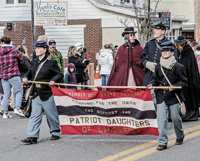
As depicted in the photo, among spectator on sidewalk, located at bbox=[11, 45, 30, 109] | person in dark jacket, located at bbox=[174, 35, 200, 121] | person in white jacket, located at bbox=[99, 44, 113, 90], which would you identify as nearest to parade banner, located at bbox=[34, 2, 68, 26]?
person in white jacket, located at bbox=[99, 44, 113, 90]

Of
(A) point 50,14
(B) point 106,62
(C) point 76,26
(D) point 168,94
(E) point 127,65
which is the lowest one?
(B) point 106,62

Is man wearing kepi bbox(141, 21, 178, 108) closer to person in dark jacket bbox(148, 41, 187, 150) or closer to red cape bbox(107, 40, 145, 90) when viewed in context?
red cape bbox(107, 40, 145, 90)

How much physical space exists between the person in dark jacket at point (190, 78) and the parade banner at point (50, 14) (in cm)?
1407

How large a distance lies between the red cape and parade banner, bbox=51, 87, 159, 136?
1.11 meters

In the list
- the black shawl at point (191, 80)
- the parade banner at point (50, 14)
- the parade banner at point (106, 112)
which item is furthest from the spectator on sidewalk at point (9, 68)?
the parade banner at point (50, 14)

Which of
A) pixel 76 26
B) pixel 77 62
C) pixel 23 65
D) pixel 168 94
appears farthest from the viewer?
pixel 76 26

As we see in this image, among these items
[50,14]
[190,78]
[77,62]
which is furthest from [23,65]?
[50,14]

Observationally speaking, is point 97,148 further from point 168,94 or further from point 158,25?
point 158,25

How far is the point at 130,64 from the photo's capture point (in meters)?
8.16

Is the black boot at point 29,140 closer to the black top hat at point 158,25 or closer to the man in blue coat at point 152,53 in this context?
the man in blue coat at point 152,53

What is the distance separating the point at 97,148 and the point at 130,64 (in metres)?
2.06

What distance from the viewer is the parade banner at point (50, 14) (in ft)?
75.3

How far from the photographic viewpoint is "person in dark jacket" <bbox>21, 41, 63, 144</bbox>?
734 cm

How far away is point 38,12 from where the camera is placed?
75.8ft
